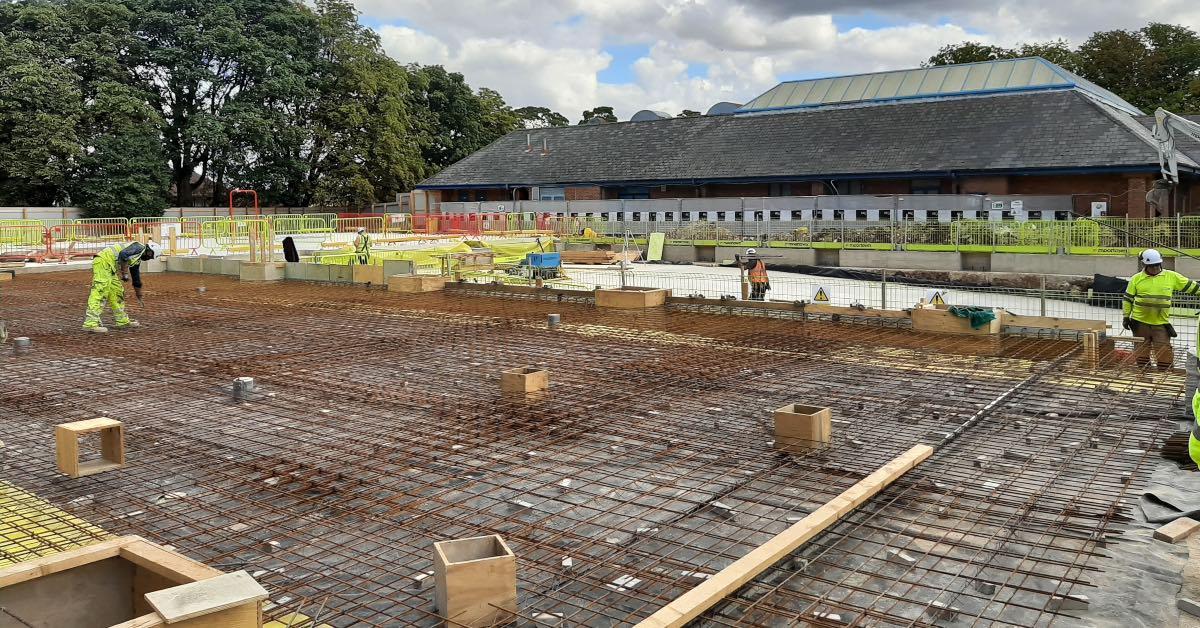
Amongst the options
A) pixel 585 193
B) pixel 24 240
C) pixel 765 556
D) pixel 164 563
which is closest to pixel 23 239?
pixel 24 240

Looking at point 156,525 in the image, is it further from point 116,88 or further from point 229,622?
point 116,88

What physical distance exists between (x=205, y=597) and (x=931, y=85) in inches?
1514

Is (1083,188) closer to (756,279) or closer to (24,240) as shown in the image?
(756,279)

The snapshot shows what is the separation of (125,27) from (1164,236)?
40296mm

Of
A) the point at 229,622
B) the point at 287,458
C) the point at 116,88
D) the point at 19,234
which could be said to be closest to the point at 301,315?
the point at 287,458

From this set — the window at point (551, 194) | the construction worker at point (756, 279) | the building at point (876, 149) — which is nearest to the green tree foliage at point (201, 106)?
the building at point (876, 149)

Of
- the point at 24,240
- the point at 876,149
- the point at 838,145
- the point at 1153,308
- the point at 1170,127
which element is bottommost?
the point at 1153,308

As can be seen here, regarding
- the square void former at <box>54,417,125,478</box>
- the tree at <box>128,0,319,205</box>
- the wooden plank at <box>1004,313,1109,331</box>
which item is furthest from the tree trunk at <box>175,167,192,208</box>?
the square void former at <box>54,417,125,478</box>

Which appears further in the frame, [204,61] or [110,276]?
[204,61]

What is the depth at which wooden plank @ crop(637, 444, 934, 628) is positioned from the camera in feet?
11.9

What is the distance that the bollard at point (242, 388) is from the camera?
27.0ft

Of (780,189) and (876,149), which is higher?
(876,149)

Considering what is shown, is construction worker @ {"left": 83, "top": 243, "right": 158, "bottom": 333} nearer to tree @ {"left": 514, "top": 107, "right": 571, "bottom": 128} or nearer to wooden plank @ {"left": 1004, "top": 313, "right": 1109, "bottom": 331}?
wooden plank @ {"left": 1004, "top": 313, "right": 1109, "bottom": 331}

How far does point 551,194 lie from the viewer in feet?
134
